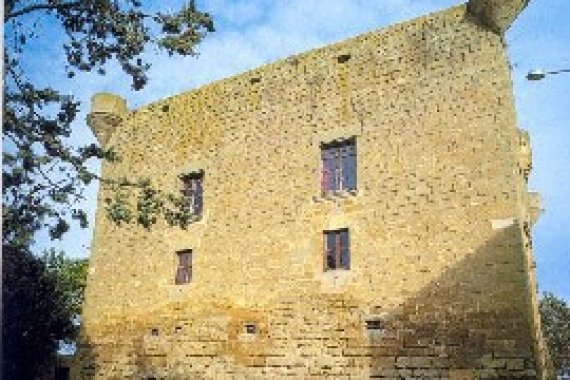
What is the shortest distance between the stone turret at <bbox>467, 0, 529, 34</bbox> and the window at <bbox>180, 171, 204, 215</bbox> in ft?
24.2

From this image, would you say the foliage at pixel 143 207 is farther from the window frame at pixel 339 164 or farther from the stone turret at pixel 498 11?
the stone turret at pixel 498 11

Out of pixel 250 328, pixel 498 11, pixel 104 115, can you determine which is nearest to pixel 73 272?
pixel 104 115

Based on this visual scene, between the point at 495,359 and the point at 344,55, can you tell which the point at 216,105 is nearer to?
the point at 344,55

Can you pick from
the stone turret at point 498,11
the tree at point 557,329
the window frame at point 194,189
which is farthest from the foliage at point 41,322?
the tree at point 557,329

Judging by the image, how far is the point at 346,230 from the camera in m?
11.3

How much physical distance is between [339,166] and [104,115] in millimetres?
8004

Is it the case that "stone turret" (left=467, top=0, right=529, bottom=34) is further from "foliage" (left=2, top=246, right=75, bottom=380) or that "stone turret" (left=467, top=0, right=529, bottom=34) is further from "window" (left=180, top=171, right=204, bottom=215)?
"foliage" (left=2, top=246, right=75, bottom=380)

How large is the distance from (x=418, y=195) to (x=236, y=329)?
15.9ft

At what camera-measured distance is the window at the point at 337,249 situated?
36.7 feet

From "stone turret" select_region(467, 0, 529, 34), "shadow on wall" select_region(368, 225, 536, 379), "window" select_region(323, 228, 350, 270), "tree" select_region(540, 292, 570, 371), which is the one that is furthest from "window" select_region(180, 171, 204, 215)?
"tree" select_region(540, 292, 570, 371)

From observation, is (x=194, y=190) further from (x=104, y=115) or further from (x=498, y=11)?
(x=498, y=11)

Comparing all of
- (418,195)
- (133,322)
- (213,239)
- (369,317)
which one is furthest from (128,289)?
(418,195)

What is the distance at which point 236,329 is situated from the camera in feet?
39.3

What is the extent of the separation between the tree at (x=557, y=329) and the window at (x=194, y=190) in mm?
27311
